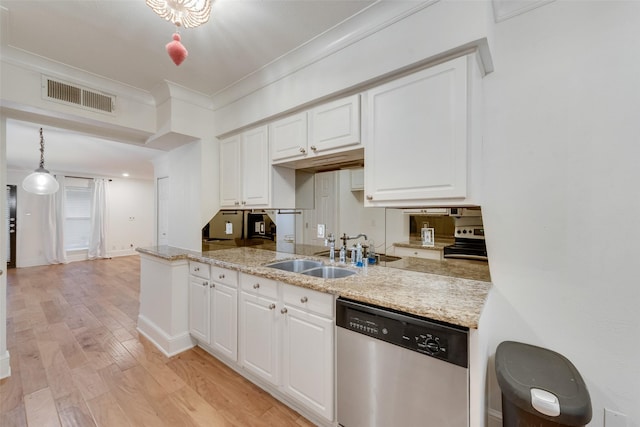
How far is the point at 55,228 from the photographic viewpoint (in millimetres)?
6508

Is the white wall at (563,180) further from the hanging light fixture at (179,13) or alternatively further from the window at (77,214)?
the window at (77,214)

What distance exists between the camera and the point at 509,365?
1231 millimetres

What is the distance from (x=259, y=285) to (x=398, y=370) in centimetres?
105

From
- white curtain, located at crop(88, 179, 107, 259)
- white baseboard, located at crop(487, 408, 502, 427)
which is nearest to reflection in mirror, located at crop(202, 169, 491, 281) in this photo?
white baseboard, located at crop(487, 408, 502, 427)

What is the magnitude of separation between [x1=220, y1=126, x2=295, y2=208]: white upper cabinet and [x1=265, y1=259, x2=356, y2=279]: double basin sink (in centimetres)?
56

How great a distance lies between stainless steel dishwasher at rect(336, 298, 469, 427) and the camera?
1.07 m

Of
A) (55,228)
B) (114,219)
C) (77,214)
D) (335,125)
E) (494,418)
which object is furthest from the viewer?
(114,219)

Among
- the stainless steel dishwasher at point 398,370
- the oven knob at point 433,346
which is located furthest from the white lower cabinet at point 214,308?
the oven knob at point 433,346

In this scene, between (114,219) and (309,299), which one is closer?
(309,299)

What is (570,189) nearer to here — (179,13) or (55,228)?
(179,13)

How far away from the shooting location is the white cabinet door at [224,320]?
2047 millimetres

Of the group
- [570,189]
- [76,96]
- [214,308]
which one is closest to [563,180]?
[570,189]

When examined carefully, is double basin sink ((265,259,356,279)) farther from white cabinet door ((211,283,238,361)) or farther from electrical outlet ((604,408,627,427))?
electrical outlet ((604,408,627,427))

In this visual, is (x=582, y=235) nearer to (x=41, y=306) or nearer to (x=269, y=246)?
(x=269, y=246)
